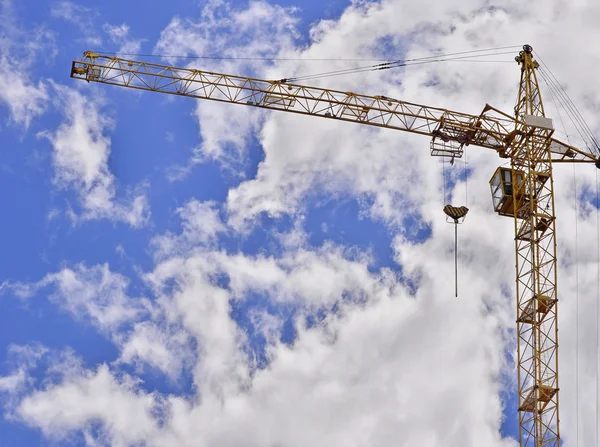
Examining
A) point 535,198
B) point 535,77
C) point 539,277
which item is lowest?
point 539,277

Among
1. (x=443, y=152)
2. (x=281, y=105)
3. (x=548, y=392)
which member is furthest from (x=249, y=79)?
(x=548, y=392)

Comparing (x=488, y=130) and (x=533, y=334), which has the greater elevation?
(x=488, y=130)

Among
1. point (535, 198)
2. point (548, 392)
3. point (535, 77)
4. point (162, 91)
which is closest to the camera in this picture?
point (548, 392)

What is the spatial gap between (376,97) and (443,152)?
9.06 m

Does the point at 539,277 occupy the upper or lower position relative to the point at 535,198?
lower

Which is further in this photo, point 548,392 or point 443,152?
point 443,152

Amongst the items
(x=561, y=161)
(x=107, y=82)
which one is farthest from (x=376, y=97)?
(x=107, y=82)

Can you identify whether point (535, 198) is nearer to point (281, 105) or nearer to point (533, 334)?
point (533, 334)

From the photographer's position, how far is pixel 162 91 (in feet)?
367

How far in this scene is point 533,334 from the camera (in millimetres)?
94125

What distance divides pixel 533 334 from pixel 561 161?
20812 mm

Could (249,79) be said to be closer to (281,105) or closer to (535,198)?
(281,105)

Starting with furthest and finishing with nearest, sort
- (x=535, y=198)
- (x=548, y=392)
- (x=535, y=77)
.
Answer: (x=535, y=77) → (x=535, y=198) → (x=548, y=392)

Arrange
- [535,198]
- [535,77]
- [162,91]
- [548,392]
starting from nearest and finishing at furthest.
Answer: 1. [548,392]
2. [535,198]
3. [535,77]
4. [162,91]
